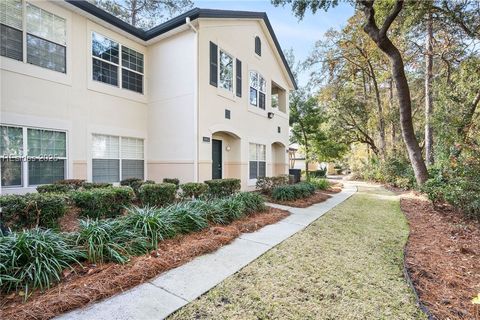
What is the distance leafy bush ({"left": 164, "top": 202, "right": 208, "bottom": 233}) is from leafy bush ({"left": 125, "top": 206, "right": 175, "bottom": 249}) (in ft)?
0.47

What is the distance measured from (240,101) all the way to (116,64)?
17.5ft

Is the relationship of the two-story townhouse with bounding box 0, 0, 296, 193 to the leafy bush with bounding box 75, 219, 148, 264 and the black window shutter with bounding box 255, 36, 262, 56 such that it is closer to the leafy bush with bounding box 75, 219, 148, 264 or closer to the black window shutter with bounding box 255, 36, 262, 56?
the black window shutter with bounding box 255, 36, 262, 56

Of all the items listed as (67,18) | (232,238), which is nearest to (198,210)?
(232,238)

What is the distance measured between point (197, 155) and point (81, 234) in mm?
5366

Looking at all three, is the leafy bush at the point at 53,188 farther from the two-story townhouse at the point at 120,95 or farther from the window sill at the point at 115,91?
the window sill at the point at 115,91

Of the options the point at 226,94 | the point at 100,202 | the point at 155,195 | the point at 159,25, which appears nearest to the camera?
the point at 100,202

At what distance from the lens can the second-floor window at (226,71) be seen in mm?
10570

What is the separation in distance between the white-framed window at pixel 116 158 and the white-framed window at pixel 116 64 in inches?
84.3

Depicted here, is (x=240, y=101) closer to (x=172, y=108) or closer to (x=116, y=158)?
(x=172, y=108)

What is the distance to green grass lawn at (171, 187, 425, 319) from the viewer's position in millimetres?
2812

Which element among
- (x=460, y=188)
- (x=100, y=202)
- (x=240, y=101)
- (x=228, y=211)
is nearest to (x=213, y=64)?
(x=240, y=101)

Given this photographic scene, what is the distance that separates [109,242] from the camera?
398 cm

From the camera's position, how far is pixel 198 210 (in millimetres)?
5848

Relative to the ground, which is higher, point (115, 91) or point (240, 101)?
point (240, 101)
